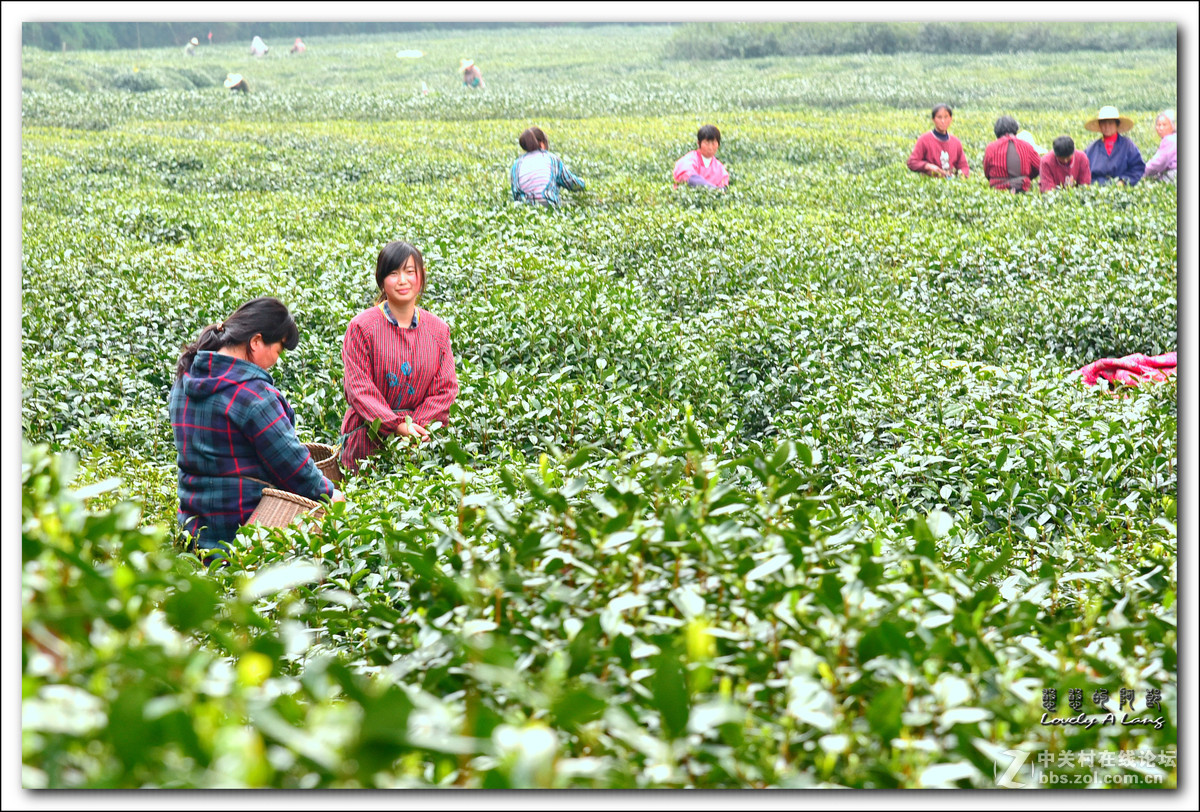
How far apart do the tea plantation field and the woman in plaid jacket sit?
1.38 feet

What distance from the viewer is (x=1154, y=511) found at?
144 inches

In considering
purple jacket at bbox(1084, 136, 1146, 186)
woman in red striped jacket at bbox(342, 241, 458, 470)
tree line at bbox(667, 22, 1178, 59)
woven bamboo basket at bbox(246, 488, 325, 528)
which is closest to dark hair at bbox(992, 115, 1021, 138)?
purple jacket at bbox(1084, 136, 1146, 186)

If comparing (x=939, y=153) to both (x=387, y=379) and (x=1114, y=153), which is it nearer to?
(x=1114, y=153)

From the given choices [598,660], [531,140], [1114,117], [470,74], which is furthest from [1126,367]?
[470,74]

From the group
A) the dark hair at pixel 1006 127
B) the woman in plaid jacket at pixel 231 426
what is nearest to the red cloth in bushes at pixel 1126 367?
the woman in plaid jacket at pixel 231 426

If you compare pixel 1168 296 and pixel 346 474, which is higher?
pixel 1168 296

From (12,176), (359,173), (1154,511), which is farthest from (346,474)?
(359,173)

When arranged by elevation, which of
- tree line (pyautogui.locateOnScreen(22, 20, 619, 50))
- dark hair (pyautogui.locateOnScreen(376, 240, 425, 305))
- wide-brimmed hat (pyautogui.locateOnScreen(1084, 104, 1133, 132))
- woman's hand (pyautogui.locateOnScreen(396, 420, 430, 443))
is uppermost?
wide-brimmed hat (pyautogui.locateOnScreen(1084, 104, 1133, 132))

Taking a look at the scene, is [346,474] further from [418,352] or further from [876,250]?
[876,250]

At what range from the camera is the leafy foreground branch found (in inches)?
54.0

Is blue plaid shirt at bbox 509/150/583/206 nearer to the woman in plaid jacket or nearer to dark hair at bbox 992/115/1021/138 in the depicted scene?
dark hair at bbox 992/115/1021/138

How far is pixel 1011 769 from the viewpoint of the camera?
71.2 inches

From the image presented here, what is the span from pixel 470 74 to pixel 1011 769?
34.6 ft

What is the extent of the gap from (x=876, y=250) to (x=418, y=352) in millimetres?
4803
